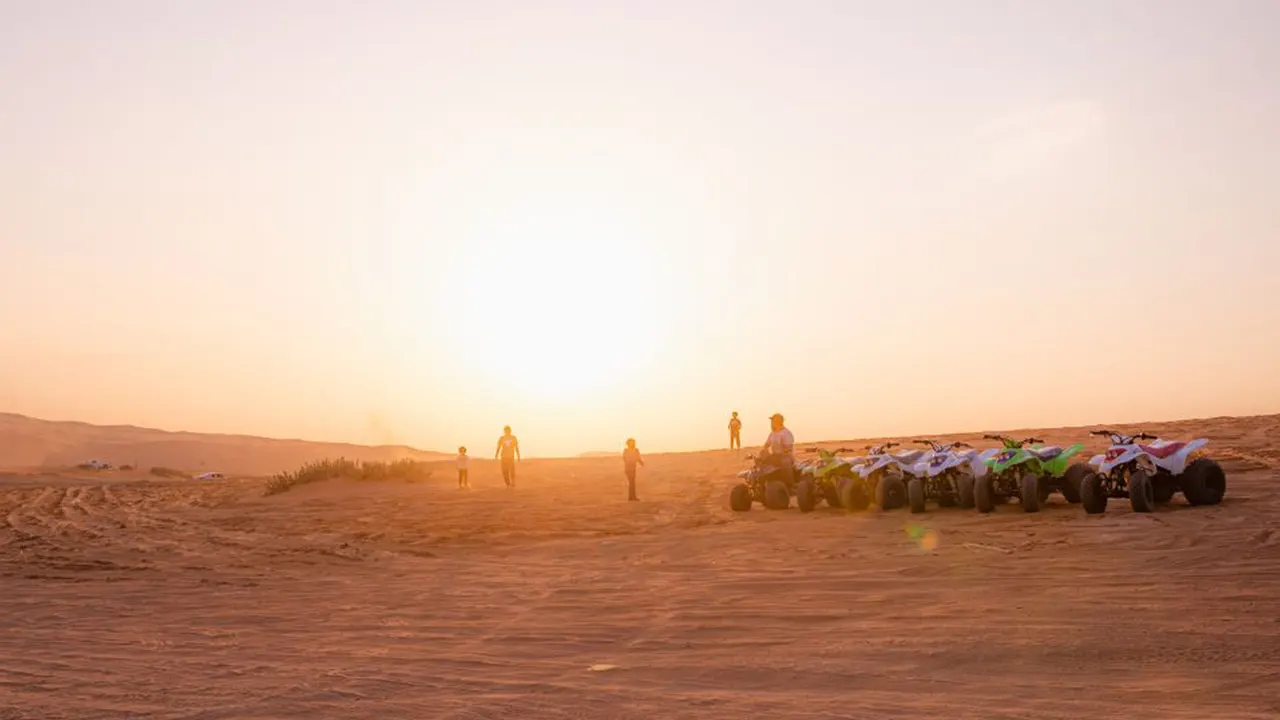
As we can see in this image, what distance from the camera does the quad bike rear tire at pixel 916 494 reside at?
54.9 ft

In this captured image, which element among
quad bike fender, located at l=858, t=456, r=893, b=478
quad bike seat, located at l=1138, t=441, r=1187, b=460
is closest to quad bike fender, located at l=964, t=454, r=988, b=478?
quad bike fender, located at l=858, t=456, r=893, b=478

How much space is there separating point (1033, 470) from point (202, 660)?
1177 centimetres

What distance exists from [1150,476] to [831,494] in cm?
518

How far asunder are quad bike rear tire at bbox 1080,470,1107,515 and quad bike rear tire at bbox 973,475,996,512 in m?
1.60

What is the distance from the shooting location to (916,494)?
16.7 m

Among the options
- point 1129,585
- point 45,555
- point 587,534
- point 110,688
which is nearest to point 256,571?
point 45,555

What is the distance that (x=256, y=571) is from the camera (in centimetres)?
1352

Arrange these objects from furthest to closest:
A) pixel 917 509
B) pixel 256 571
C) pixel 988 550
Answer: pixel 917 509, pixel 256 571, pixel 988 550

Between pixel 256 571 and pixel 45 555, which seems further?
pixel 45 555

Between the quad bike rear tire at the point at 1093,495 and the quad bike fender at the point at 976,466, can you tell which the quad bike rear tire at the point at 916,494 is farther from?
the quad bike rear tire at the point at 1093,495

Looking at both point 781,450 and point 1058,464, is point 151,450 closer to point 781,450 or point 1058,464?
point 781,450

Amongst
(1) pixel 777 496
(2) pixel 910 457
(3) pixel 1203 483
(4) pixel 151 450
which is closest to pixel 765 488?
(1) pixel 777 496

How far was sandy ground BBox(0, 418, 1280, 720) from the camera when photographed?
247 inches

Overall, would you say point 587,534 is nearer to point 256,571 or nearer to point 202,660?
→ point 256,571
